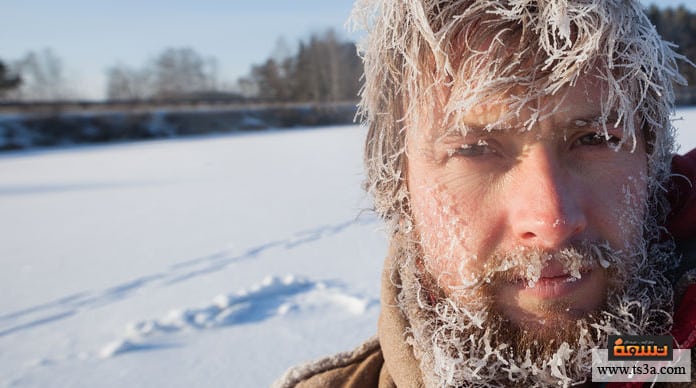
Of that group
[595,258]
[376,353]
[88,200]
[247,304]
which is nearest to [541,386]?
[595,258]

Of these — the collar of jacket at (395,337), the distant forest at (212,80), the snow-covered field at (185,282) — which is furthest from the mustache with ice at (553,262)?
the distant forest at (212,80)

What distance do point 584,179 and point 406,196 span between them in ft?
1.19

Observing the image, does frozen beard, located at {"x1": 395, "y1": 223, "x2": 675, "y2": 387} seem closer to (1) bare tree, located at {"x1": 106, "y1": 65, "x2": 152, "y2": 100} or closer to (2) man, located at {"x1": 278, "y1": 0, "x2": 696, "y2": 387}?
(2) man, located at {"x1": 278, "y1": 0, "x2": 696, "y2": 387}

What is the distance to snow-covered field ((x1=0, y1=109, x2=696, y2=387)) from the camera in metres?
2.58

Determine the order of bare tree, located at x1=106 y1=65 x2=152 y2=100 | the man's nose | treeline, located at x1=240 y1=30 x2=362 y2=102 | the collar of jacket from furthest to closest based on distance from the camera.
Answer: bare tree, located at x1=106 y1=65 x2=152 y2=100 → treeline, located at x1=240 y1=30 x2=362 y2=102 → the collar of jacket → the man's nose

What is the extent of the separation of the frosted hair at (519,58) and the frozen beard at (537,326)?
21 cm

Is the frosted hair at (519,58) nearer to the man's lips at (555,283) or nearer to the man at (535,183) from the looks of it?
the man at (535,183)

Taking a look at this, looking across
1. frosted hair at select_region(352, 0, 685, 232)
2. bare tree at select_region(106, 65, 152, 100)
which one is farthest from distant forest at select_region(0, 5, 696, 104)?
frosted hair at select_region(352, 0, 685, 232)

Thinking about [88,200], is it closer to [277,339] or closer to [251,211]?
[251,211]

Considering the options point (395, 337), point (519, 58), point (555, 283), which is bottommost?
point (395, 337)

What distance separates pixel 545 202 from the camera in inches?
29.8

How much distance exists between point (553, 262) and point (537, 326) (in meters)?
0.13

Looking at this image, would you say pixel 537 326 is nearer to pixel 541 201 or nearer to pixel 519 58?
pixel 541 201

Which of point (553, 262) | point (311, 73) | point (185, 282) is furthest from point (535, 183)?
point (311, 73)
